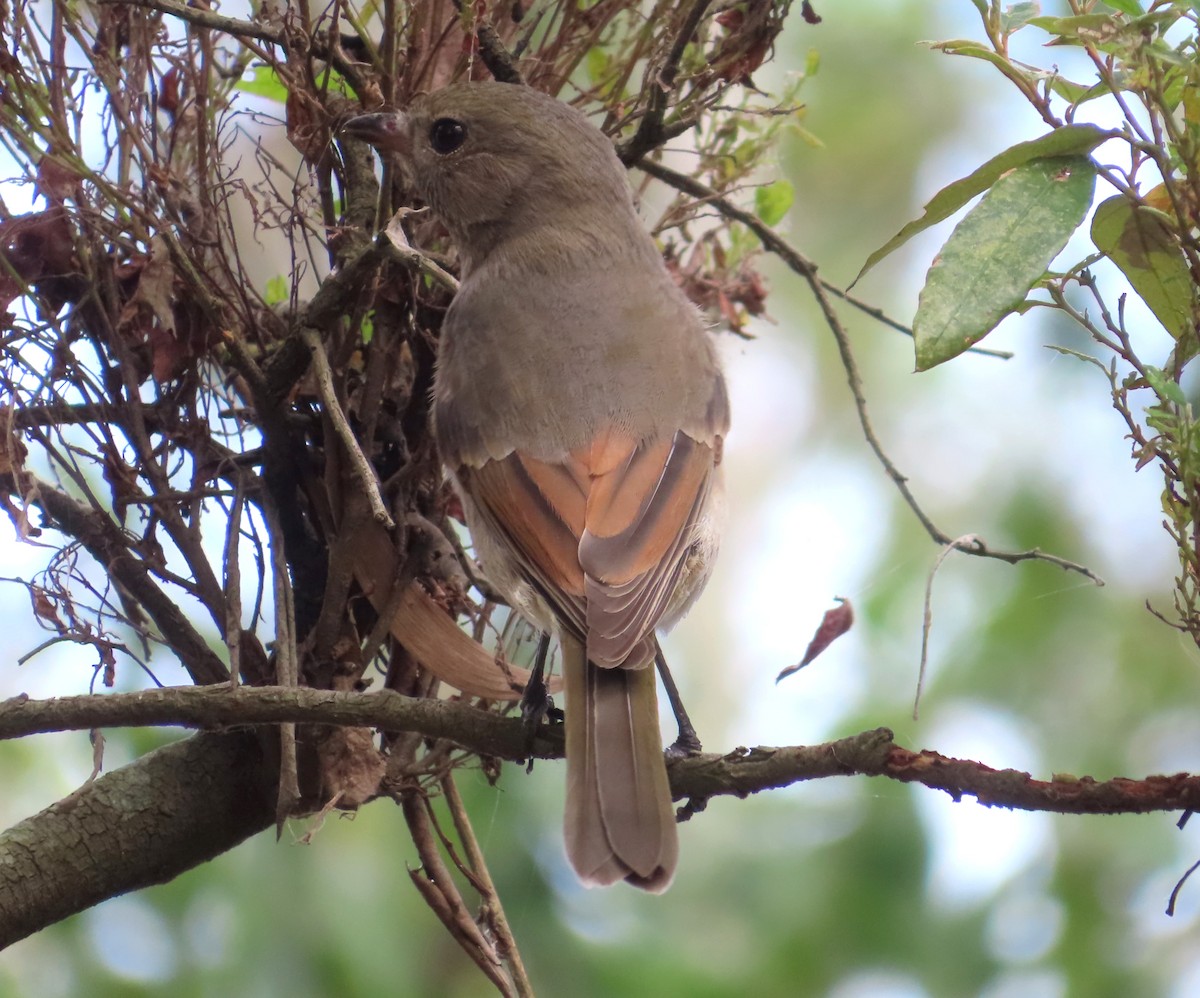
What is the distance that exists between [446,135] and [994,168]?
52.0 inches

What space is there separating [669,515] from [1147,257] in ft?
3.29

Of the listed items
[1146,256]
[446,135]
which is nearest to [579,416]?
[446,135]

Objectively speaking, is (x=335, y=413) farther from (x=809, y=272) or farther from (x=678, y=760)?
(x=809, y=272)

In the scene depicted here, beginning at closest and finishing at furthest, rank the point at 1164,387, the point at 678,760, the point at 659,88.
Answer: the point at 1164,387 → the point at 678,760 → the point at 659,88

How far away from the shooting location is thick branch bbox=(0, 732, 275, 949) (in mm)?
1928

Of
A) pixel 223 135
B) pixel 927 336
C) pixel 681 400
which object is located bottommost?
pixel 927 336

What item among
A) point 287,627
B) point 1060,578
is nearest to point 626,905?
point 1060,578

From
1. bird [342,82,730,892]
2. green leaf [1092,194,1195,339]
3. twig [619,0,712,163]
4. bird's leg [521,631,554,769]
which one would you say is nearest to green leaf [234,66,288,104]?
bird [342,82,730,892]

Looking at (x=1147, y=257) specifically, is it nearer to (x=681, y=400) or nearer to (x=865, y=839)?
(x=681, y=400)

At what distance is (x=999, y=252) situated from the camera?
5.08ft

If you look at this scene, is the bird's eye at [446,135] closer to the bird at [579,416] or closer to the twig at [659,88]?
the bird at [579,416]

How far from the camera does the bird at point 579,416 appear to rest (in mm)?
2023

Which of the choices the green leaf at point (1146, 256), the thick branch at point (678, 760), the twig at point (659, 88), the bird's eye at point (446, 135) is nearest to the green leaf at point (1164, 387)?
the green leaf at point (1146, 256)

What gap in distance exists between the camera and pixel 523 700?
2.28 metres
